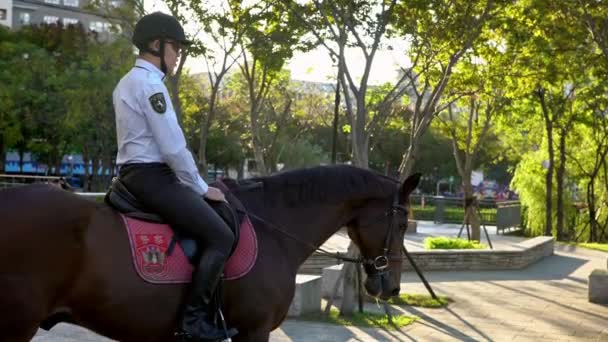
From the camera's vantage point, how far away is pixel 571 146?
3098 cm

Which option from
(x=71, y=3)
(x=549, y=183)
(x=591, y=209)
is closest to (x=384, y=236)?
(x=549, y=183)

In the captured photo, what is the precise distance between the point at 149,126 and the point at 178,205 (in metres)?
0.48

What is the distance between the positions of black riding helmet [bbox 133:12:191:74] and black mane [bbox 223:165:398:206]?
1.04 meters

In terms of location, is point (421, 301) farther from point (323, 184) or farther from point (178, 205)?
point (178, 205)

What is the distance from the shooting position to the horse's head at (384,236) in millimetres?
5184

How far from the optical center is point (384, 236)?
524 cm

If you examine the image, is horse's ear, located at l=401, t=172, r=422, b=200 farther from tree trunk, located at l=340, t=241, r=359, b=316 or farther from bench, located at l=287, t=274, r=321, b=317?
tree trunk, located at l=340, t=241, r=359, b=316

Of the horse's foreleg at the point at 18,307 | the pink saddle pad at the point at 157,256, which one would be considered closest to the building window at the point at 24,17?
the pink saddle pad at the point at 157,256

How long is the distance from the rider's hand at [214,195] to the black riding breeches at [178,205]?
0.35 feet

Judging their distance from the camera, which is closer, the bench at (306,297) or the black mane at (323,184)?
the black mane at (323,184)

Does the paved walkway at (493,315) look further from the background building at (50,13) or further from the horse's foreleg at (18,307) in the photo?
the background building at (50,13)

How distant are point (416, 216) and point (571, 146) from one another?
9.24 metres

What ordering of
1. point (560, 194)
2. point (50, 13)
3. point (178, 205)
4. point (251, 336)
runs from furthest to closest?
point (50, 13), point (560, 194), point (251, 336), point (178, 205)

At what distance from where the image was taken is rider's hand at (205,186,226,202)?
4.53 meters
